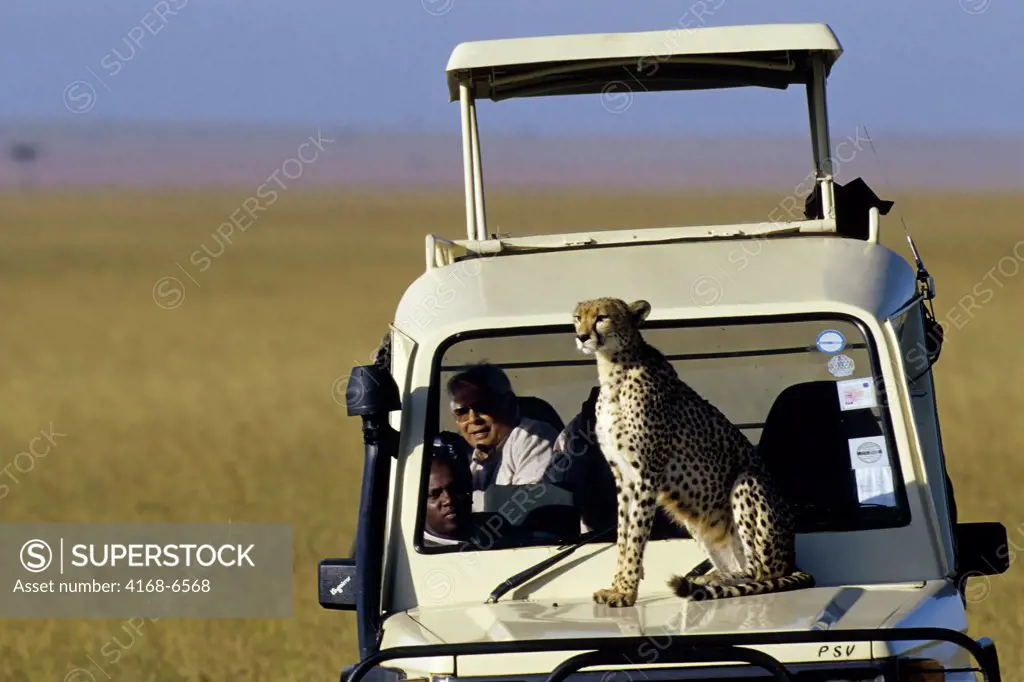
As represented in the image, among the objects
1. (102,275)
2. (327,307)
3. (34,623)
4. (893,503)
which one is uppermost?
(102,275)

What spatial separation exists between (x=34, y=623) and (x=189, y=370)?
592 inches

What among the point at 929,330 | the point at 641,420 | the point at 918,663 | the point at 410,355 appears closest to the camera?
the point at 918,663

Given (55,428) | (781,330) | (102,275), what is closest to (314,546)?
(781,330)

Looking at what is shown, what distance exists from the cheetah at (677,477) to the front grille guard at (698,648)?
640 millimetres

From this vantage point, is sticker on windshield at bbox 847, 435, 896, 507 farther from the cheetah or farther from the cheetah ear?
the cheetah ear

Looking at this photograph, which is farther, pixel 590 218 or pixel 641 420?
pixel 590 218

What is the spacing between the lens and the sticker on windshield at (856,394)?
5.89 m

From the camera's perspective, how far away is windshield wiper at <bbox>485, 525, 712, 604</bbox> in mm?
5633

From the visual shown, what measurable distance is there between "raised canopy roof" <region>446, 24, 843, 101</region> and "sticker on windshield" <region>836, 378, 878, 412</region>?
50.5 inches

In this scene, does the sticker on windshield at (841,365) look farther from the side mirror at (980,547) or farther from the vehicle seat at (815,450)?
the side mirror at (980,547)

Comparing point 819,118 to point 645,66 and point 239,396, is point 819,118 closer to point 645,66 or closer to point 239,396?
point 645,66

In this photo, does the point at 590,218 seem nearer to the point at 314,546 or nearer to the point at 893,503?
the point at 314,546

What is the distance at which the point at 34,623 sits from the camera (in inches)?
415

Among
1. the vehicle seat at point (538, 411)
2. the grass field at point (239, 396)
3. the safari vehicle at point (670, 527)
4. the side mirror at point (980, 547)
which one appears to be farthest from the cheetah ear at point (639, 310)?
the grass field at point (239, 396)
